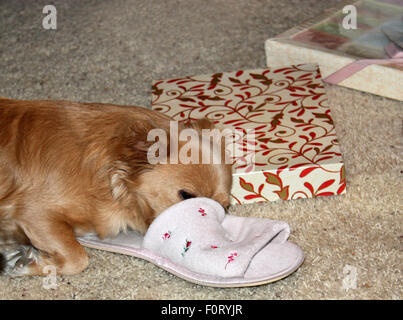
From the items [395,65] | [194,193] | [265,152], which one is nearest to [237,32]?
[395,65]

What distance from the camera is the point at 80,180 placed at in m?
1.99

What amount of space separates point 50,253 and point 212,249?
57 centimetres

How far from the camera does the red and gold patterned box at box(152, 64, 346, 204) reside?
2330 millimetres

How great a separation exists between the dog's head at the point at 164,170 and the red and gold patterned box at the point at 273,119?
0.38 m

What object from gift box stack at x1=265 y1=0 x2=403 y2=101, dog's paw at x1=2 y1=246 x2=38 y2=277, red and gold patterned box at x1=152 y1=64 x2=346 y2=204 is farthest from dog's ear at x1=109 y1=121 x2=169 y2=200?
gift box stack at x1=265 y1=0 x2=403 y2=101

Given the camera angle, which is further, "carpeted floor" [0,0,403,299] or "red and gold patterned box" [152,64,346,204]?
"red and gold patterned box" [152,64,346,204]

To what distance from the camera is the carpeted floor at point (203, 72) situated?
6.45 feet

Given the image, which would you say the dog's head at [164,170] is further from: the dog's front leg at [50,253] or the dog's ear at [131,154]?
the dog's front leg at [50,253]

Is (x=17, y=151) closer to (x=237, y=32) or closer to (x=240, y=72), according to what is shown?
(x=240, y=72)

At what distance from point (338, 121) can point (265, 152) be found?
1.95 feet

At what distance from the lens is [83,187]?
1.99 metres

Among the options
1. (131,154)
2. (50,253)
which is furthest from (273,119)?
(50,253)

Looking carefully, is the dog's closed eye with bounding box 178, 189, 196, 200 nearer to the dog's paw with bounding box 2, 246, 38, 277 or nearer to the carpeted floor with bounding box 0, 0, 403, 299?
the carpeted floor with bounding box 0, 0, 403, 299
